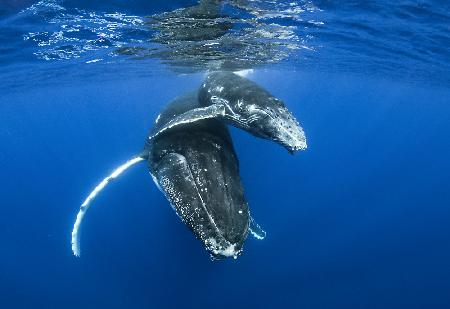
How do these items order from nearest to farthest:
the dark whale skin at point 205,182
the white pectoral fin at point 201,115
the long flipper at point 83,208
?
the dark whale skin at point 205,182, the white pectoral fin at point 201,115, the long flipper at point 83,208

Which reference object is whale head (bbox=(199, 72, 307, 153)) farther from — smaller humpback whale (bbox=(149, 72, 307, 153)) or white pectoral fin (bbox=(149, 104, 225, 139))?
white pectoral fin (bbox=(149, 104, 225, 139))

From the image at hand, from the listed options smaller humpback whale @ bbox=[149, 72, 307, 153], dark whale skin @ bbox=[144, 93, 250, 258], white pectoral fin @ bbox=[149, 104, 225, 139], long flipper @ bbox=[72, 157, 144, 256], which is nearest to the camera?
dark whale skin @ bbox=[144, 93, 250, 258]

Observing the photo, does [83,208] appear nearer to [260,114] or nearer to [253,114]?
[253,114]

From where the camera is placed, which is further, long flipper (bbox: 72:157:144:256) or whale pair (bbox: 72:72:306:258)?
long flipper (bbox: 72:157:144:256)

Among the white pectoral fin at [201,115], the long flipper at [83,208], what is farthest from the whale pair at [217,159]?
the long flipper at [83,208]

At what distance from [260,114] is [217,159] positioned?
106cm

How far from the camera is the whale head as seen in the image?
4895mm

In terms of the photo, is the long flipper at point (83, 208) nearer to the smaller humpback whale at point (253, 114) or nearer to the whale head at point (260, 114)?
the smaller humpback whale at point (253, 114)

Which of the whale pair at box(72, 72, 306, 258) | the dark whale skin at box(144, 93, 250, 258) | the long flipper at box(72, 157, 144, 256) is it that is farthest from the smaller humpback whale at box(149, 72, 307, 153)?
the long flipper at box(72, 157, 144, 256)

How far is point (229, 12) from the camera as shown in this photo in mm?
12086

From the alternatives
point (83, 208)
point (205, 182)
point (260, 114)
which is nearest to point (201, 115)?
point (260, 114)

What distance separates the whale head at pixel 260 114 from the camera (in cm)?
489

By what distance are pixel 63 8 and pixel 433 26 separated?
13612mm

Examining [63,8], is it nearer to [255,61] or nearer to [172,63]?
[172,63]
